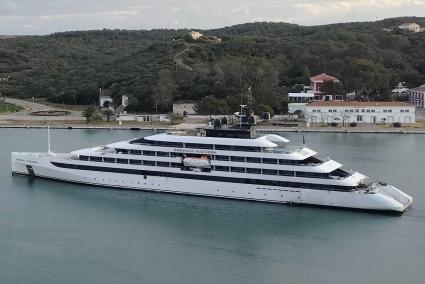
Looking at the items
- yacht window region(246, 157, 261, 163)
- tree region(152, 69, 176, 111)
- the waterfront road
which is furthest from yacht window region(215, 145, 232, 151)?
the waterfront road

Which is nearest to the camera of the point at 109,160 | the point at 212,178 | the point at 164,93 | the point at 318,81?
the point at 212,178

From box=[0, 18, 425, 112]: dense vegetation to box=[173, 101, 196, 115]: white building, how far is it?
2.62 feet

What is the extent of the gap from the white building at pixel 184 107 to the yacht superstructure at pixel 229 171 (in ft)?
86.3

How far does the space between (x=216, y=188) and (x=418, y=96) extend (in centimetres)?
3612

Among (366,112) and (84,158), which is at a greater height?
(366,112)

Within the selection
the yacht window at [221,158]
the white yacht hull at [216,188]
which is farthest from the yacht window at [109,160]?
the yacht window at [221,158]

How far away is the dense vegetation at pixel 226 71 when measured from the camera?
57.4 m

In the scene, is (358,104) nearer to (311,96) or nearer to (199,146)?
(311,96)

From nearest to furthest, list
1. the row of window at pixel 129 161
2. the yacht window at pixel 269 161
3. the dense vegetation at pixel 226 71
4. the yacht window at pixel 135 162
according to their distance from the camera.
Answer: the yacht window at pixel 269 161
the row of window at pixel 129 161
the yacht window at pixel 135 162
the dense vegetation at pixel 226 71

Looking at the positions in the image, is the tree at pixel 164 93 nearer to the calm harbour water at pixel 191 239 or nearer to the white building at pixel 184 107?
the white building at pixel 184 107

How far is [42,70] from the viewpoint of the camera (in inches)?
3250

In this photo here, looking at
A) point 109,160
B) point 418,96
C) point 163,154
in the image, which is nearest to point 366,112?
point 418,96

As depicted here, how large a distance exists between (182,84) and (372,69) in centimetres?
1609

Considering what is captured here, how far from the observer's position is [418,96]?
58.9 meters
